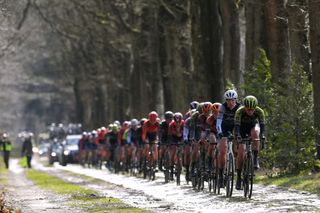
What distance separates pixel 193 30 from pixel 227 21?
3.19m

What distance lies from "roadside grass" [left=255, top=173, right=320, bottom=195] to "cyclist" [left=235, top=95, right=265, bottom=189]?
1640mm

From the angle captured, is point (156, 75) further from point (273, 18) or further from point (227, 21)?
point (273, 18)

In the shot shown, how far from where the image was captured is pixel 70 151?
6881 centimetres

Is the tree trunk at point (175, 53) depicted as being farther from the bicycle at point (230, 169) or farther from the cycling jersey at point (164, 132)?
the bicycle at point (230, 169)

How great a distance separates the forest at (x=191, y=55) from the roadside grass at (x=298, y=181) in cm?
56

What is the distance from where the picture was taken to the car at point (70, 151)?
67.2 meters

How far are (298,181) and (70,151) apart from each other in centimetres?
4475

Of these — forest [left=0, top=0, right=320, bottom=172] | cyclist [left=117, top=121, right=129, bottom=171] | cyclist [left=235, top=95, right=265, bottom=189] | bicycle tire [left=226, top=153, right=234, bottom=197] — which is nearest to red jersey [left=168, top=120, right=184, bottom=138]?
forest [left=0, top=0, right=320, bottom=172]

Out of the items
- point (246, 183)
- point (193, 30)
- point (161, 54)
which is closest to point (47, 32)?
point (161, 54)

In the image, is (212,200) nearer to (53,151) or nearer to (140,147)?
(140,147)

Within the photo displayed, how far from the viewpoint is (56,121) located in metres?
122

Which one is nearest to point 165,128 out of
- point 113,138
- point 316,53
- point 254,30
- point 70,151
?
point 254,30

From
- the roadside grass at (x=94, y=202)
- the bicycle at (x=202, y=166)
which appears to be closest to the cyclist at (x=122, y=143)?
the roadside grass at (x=94, y=202)

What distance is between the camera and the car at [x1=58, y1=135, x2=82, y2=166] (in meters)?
67.2
